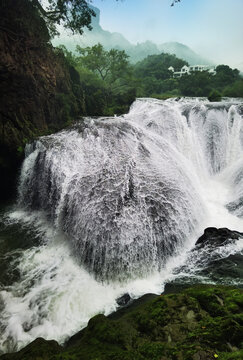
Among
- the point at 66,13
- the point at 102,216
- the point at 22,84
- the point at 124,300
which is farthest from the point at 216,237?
the point at 66,13

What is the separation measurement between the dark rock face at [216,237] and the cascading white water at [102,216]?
42 cm

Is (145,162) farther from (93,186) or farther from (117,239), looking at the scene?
(117,239)

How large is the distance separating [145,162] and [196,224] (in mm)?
2906

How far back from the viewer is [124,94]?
62.0 ft

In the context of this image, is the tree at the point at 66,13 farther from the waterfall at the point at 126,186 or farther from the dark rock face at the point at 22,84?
the waterfall at the point at 126,186

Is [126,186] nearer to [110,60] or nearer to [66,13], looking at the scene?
[66,13]

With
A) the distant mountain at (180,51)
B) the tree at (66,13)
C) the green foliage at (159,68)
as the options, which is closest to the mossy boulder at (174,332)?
the tree at (66,13)

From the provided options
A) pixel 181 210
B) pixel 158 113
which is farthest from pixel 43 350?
pixel 158 113

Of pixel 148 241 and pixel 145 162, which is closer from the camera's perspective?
pixel 148 241

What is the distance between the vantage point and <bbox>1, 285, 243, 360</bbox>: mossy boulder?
76.9 inches

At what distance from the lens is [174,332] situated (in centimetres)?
233

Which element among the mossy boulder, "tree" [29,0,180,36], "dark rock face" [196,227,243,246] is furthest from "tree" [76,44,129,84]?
the mossy boulder

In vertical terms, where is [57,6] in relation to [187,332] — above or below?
above

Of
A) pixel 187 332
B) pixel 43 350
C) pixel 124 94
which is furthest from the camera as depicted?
pixel 124 94
